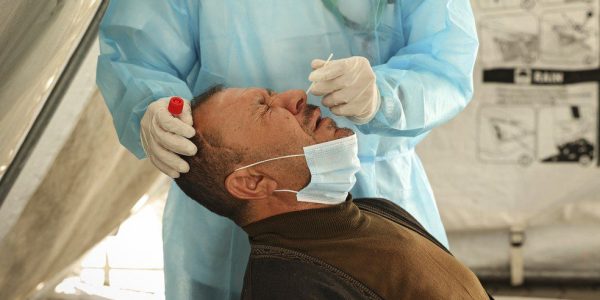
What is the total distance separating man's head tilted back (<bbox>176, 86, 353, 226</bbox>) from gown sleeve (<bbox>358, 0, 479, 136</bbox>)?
0.36ft

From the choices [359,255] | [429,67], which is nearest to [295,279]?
[359,255]

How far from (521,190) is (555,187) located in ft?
0.37

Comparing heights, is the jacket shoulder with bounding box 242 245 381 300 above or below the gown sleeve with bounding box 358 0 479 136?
below

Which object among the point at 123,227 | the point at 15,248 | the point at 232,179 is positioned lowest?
the point at 123,227

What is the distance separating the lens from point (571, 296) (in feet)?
9.43

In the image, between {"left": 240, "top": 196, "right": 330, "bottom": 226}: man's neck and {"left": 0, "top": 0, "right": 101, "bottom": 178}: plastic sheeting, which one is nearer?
{"left": 0, "top": 0, "right": 101, "bottom": 178}: plastic sheeting

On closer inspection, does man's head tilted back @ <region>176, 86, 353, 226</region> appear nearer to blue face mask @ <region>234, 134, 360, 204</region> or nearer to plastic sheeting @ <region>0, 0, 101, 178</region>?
blue face mask @ <region>234, 134, 360, 204</region>

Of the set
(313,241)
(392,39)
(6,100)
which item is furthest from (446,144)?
(6,100)

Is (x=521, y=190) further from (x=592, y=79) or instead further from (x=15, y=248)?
(x=15, y=248)

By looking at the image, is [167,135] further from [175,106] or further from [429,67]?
[429,67]

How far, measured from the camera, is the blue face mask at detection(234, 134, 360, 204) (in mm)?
1364

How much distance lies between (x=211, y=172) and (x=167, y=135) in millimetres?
112

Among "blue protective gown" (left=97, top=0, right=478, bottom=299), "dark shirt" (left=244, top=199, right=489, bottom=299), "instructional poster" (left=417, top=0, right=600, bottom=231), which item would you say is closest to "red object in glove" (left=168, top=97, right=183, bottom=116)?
"blue protective gown" (left=97, top=0, right=478, bottom=299)

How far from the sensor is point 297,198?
140cm
